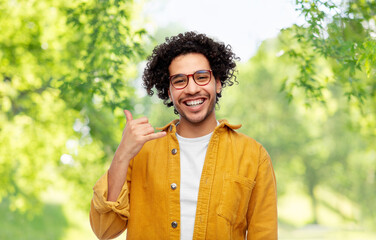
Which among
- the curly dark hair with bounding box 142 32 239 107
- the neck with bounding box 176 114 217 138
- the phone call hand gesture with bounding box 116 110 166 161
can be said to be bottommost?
the phone call hand gesture with bounding box 116 110 166 161

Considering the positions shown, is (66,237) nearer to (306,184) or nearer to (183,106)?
(306,184)

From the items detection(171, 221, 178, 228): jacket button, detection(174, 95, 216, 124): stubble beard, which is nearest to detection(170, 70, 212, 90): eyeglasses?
detection(174, 95, 216, 124): stubble beard

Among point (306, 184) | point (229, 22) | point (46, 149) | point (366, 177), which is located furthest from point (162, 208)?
point (306, 184)

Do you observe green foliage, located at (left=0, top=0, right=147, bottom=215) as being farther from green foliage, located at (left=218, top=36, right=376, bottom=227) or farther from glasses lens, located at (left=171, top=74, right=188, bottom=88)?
green foliage, located at (left=218, top=36, right=376, bottom=227)

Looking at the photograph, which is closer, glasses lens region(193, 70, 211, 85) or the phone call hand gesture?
the phone call hand gesture

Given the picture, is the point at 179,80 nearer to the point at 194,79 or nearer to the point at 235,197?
the point at 194,79

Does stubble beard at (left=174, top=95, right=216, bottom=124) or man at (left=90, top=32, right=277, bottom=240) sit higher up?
stubble beard at (left=174, top=95, right=216, bottom=124)

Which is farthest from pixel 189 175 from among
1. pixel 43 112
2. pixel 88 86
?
pixel 43 112

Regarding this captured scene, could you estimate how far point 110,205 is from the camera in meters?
2.22

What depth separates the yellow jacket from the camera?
7.42ft

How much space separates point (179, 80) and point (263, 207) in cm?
83

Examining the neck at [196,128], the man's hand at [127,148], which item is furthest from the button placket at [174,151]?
the man's hand at [127,148]

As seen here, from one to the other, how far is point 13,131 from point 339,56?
720 cm

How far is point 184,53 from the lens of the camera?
2523 millimetres
